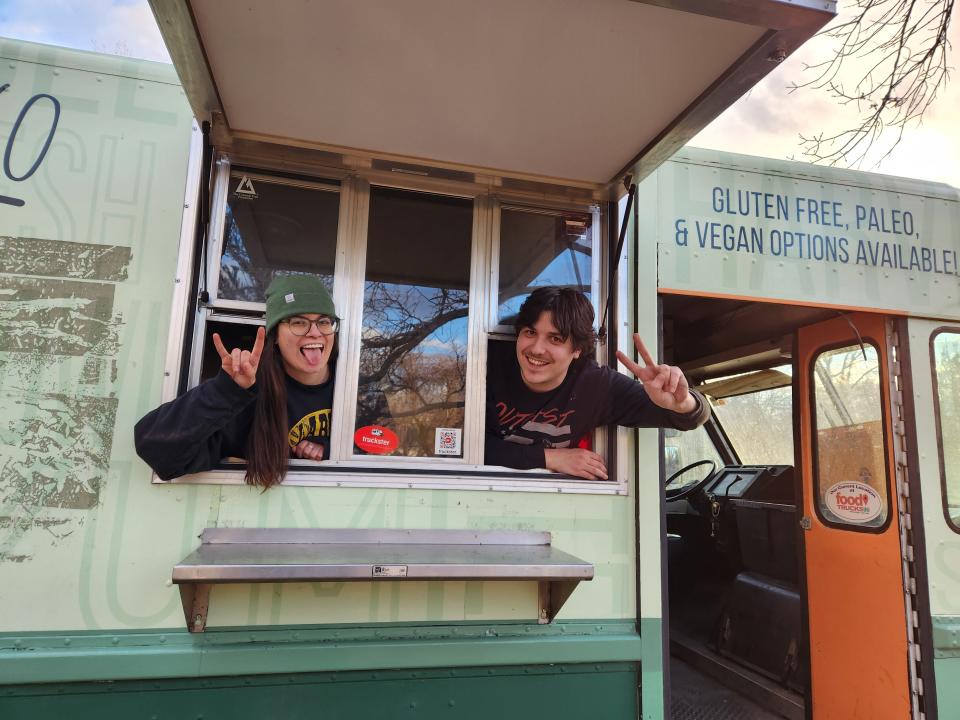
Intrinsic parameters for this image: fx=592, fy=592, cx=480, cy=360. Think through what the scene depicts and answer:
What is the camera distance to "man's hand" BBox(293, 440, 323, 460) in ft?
7.13

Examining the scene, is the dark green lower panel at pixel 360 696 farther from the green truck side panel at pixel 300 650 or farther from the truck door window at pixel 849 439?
the truck door window at pixel 849 439

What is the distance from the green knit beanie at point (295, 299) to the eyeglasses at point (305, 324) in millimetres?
37

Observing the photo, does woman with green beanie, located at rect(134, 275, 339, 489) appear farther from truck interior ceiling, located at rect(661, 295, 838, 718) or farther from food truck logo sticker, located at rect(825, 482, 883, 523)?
food truck logo sticker, located at rect(825, 482, 883, 523)

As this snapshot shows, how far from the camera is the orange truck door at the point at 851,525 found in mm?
2770

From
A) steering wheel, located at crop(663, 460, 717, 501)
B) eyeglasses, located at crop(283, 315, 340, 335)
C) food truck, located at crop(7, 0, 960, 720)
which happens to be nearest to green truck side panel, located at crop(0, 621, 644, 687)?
food truck, located at crop(7, 0, 960, 720)

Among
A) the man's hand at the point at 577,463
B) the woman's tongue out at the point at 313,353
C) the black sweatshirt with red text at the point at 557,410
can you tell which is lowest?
the man's hand at the point at 577,463

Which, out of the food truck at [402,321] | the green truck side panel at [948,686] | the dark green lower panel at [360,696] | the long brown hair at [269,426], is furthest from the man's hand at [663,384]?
the green truck side panel at [948,686]

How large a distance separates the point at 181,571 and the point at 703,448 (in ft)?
15.1

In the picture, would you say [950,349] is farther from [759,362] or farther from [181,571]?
[181,571]

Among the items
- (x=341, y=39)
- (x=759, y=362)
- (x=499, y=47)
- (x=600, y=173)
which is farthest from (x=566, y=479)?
(x=759, y=362)

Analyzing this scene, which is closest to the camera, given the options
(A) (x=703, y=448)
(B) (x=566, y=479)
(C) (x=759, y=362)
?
(B) (x=566, y=479)

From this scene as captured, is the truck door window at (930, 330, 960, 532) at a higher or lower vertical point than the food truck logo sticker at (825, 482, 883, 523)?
higher

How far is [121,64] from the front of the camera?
2.18 m

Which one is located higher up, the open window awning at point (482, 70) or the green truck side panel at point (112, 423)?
the open window awning at point (482, 70)
